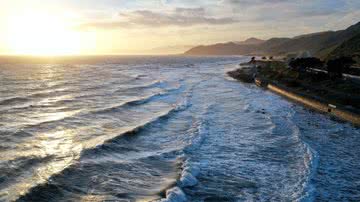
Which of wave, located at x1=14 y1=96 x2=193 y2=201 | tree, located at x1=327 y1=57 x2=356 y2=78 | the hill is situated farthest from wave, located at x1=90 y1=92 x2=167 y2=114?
the hill

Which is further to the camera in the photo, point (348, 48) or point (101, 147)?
point (348, 48)

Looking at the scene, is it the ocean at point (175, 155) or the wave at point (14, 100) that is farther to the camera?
the wave at point (14, 100)

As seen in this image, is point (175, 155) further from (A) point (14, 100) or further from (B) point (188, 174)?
(A) point (14, 100)

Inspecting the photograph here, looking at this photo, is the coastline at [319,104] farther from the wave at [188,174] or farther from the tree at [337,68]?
the wave at [188,174]

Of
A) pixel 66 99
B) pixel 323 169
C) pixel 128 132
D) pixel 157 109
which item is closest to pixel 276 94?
pixel 157 109

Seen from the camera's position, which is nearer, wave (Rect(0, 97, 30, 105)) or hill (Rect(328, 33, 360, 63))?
wave (Rect(0, 97, 30, 105))

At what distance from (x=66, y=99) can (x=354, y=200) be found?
33.3 meters

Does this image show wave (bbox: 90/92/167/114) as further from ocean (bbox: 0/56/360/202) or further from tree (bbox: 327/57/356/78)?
tree (bbox: 327/57/356/78)

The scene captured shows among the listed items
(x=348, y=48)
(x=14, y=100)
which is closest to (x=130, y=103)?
(x=14, y=100)

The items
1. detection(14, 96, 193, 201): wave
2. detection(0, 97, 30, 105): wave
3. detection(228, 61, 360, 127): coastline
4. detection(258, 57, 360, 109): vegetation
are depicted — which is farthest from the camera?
detection(0, 97, 30, 105): wave

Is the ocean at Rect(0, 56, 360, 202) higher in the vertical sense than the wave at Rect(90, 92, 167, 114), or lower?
lower

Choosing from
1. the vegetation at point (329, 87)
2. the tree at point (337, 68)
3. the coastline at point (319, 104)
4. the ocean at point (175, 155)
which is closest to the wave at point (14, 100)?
the ocean at point (175, 155)

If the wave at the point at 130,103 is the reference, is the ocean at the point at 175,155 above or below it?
below

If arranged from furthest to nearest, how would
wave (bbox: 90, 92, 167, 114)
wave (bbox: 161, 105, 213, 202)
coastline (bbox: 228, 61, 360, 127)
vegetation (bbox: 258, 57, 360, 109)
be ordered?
wave (bbox: 90, 92, 167, 114) < vegetation (bbox: 258, 57, 360, 109) < coastline (bbox: 228, 61, 360, 127) < wave (bbox: 161, 105, 213, 202)
